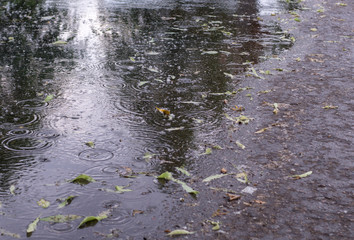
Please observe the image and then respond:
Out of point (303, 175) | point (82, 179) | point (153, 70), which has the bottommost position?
point (303, 175)

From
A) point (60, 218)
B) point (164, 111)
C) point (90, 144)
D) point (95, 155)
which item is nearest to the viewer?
point (60, 218)

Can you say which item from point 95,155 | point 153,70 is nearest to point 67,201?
point 95,155

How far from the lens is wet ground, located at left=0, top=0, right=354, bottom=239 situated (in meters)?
2.46

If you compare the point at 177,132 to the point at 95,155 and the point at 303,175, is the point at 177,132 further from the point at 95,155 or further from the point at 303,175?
the point at 303,175

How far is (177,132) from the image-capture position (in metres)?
3.59

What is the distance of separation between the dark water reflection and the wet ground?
0.01 m

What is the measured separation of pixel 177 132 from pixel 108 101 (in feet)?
3.28

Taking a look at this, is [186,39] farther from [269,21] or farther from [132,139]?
[132,139]

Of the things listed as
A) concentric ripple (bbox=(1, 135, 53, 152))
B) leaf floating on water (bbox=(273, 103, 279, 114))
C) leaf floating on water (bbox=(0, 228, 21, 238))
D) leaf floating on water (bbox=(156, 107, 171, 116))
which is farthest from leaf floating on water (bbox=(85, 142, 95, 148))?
leaf floating on water (bbox=(273, 103, 279, 114))

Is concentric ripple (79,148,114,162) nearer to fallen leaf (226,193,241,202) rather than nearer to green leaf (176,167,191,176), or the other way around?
green leaf (176,167,191,176)

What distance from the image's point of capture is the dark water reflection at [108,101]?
2648 mm

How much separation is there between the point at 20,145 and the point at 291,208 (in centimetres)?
210

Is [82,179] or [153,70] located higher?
[153,70]

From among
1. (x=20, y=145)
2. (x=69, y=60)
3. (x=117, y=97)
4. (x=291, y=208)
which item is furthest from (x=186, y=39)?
(x=291, y=208)
